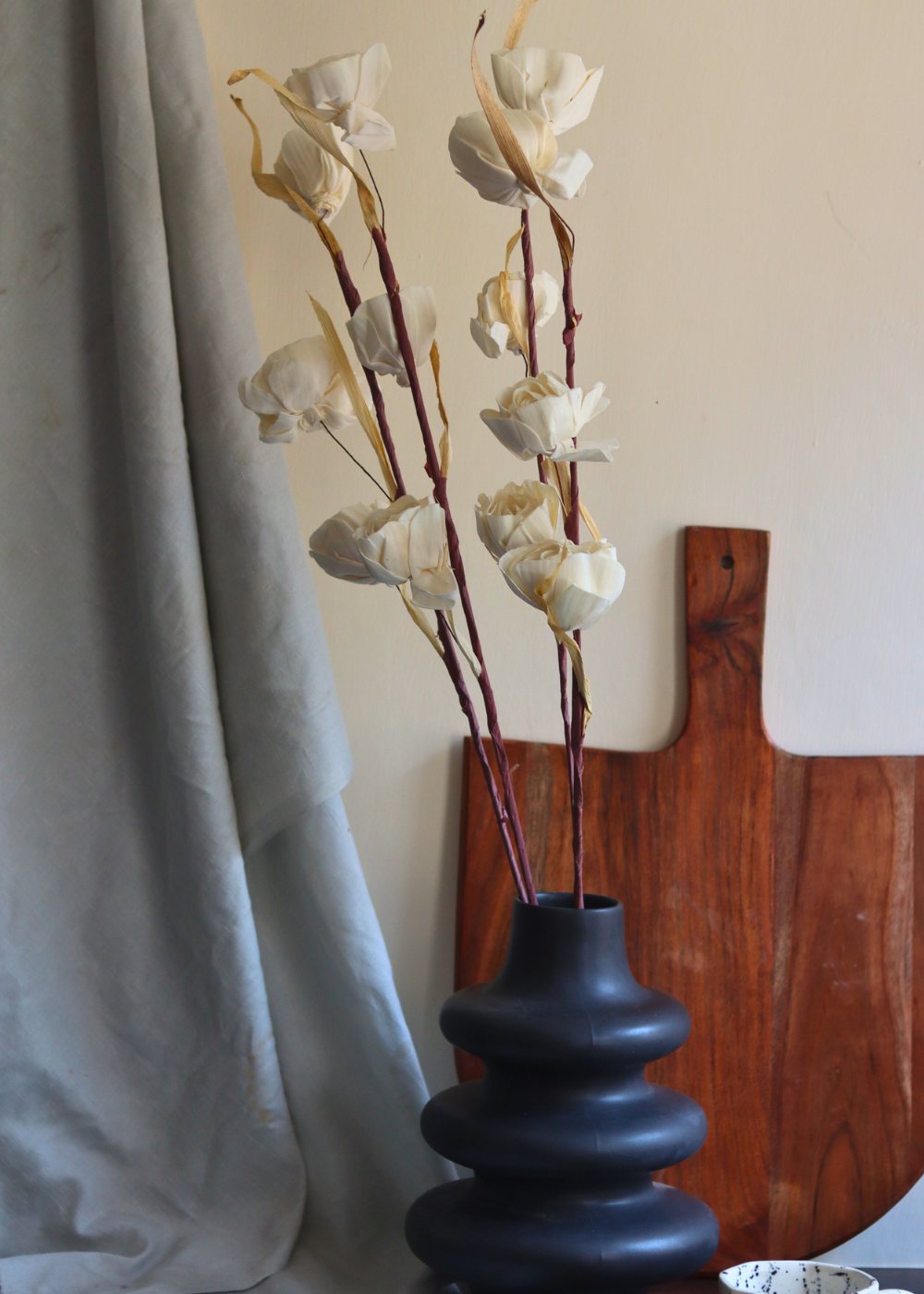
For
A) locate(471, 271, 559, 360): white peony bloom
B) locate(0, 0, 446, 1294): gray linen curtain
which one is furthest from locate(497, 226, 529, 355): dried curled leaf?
locate(0, 0, 446, 1294): gray linen curtain

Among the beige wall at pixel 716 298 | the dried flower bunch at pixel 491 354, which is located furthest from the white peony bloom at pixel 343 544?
the beige wall at pixel 716 298

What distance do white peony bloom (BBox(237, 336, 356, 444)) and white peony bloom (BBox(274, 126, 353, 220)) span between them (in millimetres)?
Answer: 84

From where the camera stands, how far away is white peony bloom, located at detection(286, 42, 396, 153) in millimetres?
502

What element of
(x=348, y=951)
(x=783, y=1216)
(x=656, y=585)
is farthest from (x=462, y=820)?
(x=783, y=1216)

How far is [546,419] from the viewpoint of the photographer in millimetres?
494

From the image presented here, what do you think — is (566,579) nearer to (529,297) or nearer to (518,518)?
(518,518)

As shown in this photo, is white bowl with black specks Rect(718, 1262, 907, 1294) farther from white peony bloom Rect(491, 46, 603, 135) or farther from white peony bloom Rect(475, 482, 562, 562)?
white peony bloom Rect(491, 46, 603, 135)

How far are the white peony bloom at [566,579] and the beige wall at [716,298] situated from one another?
0.27 metres

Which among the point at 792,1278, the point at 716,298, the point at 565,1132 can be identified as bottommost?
the point at 792,1278

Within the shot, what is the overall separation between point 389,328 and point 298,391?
2.4 inches

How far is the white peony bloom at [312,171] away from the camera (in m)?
0.55

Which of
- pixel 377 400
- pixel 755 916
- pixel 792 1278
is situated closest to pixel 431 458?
pixel 377 400

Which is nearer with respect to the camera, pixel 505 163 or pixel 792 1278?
pixel 505 163

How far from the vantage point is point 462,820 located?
0.76m
